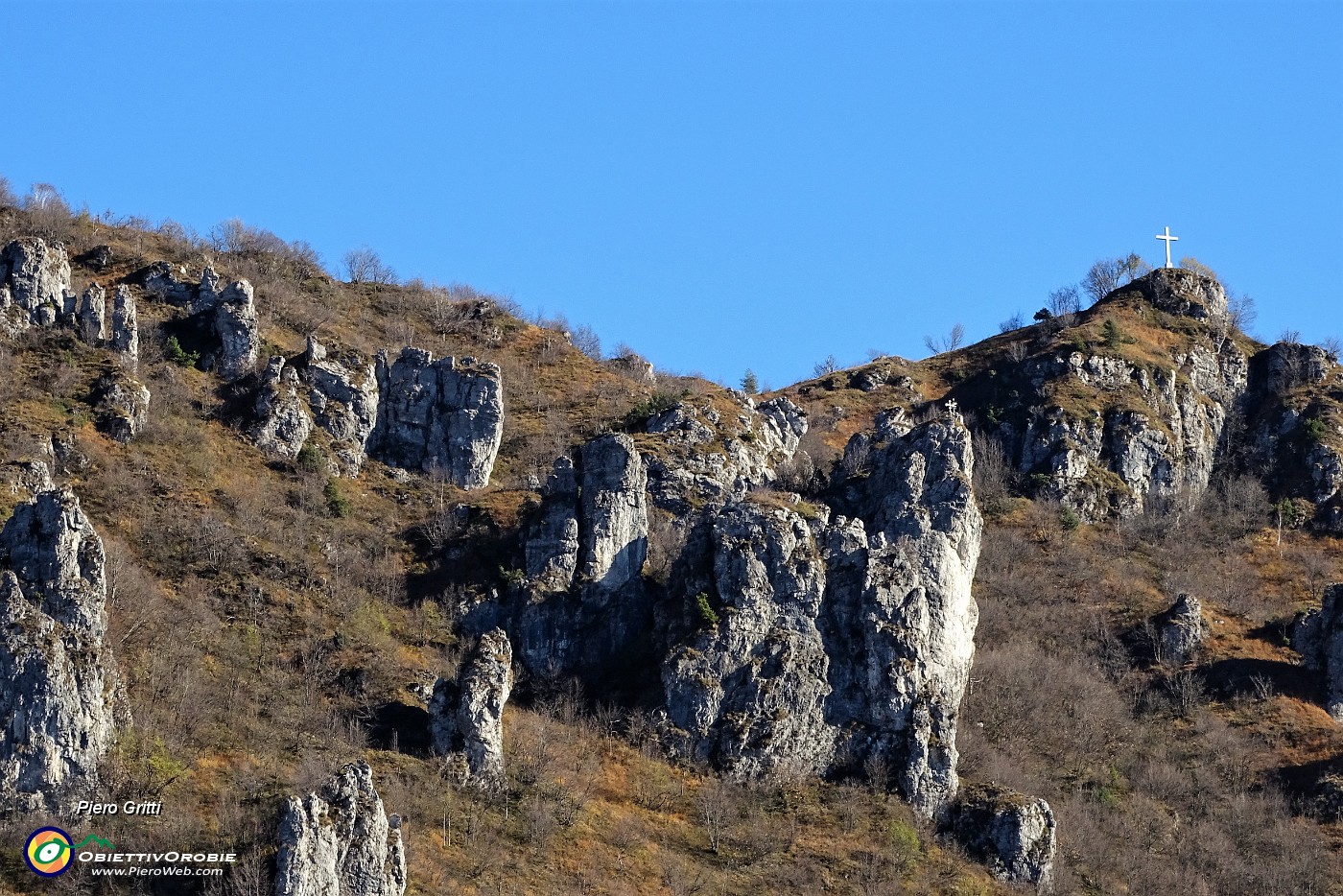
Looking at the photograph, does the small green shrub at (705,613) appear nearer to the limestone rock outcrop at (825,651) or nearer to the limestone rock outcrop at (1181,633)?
the limestone rock outcrop at (825,651)

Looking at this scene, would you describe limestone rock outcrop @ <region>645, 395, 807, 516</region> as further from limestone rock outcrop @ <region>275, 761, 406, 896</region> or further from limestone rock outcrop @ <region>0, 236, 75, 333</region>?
limestone rock outcrop @ <region>0, 236, 75, 333</region>

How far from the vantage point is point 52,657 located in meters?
86.7

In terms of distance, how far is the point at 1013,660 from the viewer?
118 metres

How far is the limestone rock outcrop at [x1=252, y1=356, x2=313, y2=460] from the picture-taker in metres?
120

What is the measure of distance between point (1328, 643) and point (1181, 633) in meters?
8.10

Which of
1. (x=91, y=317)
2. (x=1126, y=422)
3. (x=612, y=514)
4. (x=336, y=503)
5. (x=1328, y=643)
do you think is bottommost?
(x=1328, y=643)

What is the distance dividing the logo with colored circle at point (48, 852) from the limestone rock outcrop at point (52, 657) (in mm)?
1876

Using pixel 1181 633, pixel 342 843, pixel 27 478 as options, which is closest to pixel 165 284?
pixel 27 478

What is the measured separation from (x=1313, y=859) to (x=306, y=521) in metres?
55.1

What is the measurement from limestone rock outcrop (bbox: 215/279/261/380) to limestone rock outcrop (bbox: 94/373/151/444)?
7622mm

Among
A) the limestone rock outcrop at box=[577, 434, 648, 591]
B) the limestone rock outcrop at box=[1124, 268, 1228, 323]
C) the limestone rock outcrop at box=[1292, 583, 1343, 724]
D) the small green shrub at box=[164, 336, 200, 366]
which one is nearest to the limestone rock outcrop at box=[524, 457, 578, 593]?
the limestone rock outcrop at box=[577, 434, 648, 591]

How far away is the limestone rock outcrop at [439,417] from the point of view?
125438 mm

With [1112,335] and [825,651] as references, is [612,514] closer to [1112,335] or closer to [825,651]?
[825,651]

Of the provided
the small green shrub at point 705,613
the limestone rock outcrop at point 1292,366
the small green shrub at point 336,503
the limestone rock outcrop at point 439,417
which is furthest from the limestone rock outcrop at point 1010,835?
the limestone rock outcrop at point 1292,366
